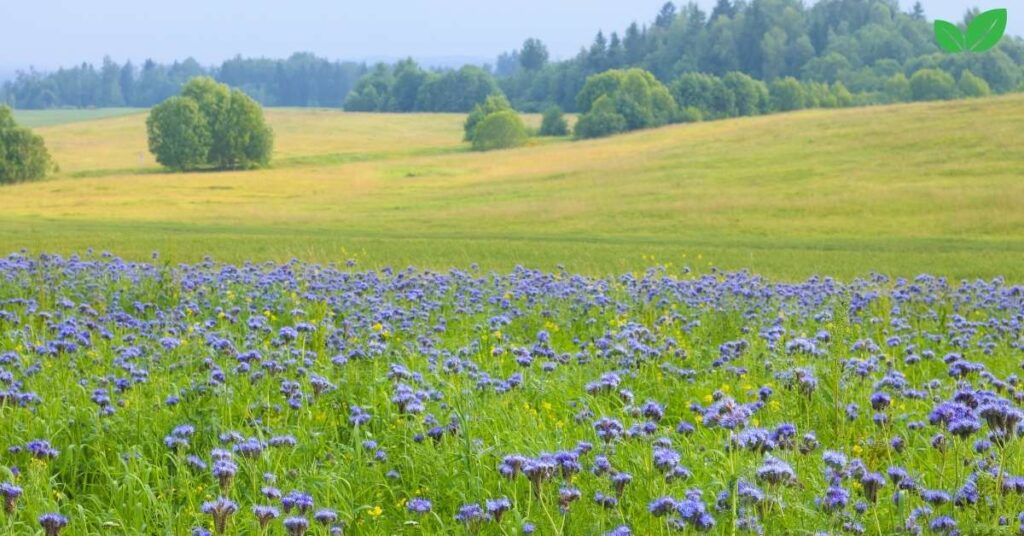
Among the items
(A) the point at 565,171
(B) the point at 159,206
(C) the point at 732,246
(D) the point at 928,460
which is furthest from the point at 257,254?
(A) the point at 565,171

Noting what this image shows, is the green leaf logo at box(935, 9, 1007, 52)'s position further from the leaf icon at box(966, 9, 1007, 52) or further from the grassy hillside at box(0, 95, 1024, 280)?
the grassy hillside at box(0, 95, 1024, 280)

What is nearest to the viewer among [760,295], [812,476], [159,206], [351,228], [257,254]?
[812,476]

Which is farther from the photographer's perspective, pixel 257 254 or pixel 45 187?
pixel 45 187

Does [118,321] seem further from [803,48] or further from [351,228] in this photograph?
[803,48]

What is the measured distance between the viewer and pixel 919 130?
4978 cm

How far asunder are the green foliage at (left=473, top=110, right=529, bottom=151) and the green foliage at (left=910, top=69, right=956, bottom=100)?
34.2 metres

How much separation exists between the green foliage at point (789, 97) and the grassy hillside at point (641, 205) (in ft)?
88.5

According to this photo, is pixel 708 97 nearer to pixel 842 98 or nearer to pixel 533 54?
pixel 842 98

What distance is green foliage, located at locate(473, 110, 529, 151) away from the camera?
82750 mm

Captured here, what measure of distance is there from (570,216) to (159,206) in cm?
1796

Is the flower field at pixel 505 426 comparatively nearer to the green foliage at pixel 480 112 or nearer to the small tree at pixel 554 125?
the green foliage at pixel 480 112

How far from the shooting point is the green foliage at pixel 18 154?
207 ft

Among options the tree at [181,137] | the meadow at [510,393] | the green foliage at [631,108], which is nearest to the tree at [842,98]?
the green foliage at [631,108]

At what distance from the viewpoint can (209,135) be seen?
74.1 meters
